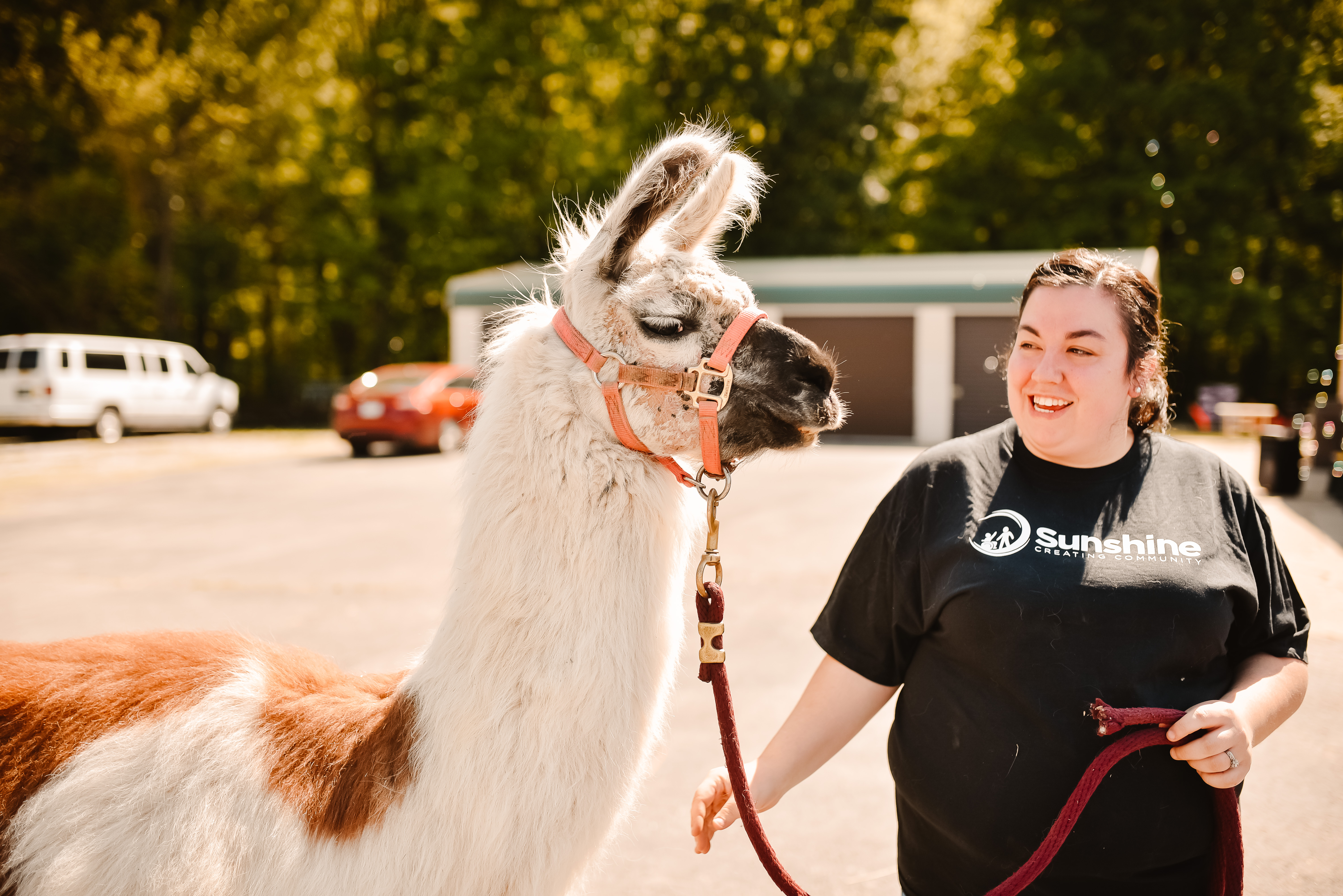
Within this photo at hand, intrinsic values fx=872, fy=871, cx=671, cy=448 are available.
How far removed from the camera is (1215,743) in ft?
4.73

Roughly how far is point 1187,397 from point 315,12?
30200 millimetres

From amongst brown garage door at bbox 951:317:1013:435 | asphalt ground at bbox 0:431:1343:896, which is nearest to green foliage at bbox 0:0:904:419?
brown garage door at bbox 951:317:1013:435

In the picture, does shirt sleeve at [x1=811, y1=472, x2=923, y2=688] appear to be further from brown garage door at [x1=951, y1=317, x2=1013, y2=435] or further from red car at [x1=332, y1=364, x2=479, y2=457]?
brown garage door at [x1=951, y1=317, x2=1013, y2=435]

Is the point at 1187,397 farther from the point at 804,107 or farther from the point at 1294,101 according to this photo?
the point at 804,107

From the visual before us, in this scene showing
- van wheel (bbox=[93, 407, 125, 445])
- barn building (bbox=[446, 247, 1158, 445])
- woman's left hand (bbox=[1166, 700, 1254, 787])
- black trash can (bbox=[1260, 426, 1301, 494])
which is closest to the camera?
woman's left hand (bbox=[1166, 700, 1254, 787])

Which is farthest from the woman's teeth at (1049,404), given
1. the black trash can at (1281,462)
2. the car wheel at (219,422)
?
the car wheel at (219,422)

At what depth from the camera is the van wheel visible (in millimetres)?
18125

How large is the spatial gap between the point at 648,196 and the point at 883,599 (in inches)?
36.6

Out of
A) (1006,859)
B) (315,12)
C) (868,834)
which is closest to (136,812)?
(1006,859)

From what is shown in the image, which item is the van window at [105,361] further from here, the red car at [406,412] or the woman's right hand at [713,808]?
the woman's right hand at [713,808]

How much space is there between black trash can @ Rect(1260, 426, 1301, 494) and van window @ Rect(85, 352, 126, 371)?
20.5 m

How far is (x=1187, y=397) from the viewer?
2770cm

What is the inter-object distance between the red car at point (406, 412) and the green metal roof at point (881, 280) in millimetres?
2538

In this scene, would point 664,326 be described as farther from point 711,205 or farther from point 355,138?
point 355,138
